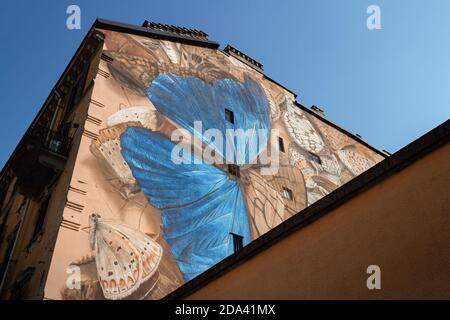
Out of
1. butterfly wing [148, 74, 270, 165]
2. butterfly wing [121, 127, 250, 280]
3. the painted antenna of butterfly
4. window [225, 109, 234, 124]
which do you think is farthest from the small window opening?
the painted antenna of butterfly

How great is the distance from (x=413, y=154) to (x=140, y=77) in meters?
11.9

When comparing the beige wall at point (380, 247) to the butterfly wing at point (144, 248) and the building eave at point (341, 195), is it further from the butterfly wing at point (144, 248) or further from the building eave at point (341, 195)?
the butterfly wing at point (144, 248)

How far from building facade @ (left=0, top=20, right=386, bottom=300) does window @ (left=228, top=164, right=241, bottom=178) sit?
5cm

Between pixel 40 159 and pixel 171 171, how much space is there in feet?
12.1

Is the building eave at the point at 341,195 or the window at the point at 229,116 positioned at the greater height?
Result: the window at the point at 229,116

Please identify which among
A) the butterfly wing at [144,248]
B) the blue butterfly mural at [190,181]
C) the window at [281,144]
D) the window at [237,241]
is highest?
the window at [281,144]

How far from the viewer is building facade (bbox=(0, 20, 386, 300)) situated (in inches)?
445

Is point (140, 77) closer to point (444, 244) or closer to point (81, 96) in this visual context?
point (81, 96)

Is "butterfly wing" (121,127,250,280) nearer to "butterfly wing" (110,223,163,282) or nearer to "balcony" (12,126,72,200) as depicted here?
"butterfly wing" (110,223,163,282)

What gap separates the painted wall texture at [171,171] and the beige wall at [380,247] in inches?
242

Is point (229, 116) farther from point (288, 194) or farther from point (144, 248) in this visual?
point (144, 248)

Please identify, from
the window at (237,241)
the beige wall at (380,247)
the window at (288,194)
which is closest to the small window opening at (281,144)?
the window at (288,194)

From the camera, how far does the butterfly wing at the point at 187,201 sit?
13102 millimetres

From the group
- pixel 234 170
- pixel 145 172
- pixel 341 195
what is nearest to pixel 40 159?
pixel 145 172
